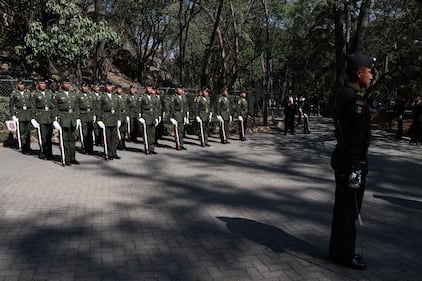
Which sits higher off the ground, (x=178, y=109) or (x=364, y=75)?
(x=364, y=75)

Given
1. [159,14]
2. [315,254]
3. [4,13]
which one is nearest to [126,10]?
[159,14]

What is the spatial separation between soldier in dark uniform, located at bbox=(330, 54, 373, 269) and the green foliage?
12596 mm

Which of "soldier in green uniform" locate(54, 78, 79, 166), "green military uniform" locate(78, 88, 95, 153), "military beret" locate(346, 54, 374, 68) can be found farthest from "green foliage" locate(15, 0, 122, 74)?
"military beret" locate(346, 54, 374, 68)

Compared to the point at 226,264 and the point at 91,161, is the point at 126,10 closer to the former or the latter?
the point at 91,161

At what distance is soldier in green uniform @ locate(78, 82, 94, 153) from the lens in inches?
443

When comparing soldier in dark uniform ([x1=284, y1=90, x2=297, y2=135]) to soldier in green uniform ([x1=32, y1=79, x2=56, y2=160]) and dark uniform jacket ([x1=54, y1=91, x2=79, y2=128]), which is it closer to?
dark uniform jacket ([x1=54, y1=91, x2=79, y2=128])

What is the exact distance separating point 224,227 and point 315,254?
138 centimetres

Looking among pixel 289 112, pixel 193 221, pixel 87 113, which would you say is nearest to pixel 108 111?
pixel 87 113

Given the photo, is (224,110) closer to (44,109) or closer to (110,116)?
(110,116)

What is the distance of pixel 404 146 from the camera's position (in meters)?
14.8

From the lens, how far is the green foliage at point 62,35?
1458cm

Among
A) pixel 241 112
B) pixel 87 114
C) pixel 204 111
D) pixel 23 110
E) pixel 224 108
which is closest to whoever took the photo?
pixel 87 114

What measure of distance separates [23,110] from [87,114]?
1.88m

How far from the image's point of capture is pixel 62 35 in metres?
14.5
